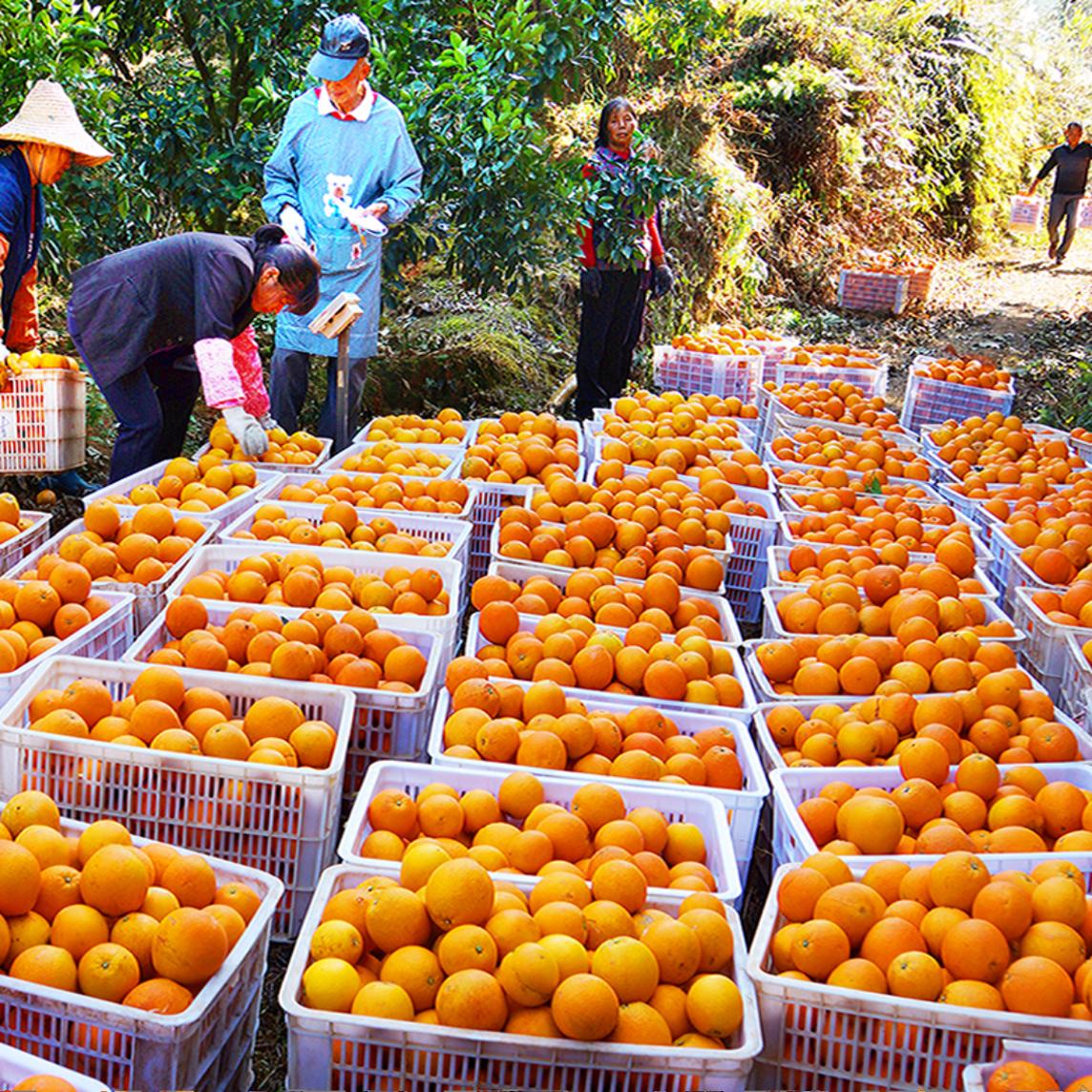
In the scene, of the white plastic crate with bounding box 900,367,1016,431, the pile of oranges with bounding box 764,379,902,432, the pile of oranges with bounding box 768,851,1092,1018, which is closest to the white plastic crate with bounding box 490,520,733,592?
the pile of oranges with bounding box 768,851,1092,1018

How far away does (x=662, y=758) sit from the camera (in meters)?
2.77

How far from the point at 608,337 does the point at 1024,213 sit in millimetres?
12222

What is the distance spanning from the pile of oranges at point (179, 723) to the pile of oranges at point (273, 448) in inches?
79.5

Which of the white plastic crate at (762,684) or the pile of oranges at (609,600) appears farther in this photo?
the pile of oranges at (609,600)

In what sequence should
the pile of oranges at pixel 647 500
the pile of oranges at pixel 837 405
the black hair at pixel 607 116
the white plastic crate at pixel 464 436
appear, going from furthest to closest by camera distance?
the black hair at pixel 607 116 → the pile of oranges at pixel 837 405 → the white plastic crate at pixel 464 436 → the pile of oranges at pixel 647 500

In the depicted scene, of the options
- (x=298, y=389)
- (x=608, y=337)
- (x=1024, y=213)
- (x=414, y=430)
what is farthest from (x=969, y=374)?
(x=1024, y=213)

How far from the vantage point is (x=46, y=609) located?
3100 millimetres

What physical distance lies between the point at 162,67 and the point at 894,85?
37.2 ft

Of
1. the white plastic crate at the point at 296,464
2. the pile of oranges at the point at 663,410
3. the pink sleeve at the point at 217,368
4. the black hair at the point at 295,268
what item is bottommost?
the white plastic crate at the point at 296,464

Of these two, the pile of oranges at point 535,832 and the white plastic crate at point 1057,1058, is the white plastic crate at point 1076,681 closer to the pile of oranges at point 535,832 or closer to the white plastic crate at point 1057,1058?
the pile of oranges at point 535,832

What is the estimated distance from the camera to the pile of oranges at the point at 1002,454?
5125 mm

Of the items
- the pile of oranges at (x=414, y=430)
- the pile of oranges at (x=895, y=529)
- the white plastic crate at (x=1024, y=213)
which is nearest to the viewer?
the pile of oranges at (x=895, y=529)

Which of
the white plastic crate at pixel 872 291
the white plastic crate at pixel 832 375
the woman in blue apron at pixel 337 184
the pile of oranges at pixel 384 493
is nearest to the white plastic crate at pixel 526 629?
the pile of oranges at pixel 384 493

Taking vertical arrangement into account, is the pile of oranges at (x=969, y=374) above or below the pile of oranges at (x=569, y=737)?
above
